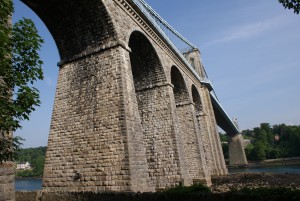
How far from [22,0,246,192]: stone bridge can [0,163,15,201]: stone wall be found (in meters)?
3.82

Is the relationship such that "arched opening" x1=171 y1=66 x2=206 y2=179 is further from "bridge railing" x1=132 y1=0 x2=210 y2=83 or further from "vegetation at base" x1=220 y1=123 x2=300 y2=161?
"vegetation at base" x1=220 y1=123 x2=300 y2=161

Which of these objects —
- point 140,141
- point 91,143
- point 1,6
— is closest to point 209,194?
point 140,141

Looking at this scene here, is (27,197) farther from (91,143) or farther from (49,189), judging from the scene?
(91,143)

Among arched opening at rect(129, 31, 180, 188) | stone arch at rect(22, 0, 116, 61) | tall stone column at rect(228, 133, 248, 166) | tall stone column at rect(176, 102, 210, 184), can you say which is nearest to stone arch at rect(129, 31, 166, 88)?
arched opening at rect(129, 31, 180, 188)

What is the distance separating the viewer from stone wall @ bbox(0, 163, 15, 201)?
16.0 ft

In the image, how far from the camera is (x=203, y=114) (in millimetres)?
26172

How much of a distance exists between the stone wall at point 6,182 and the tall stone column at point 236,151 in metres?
65.9

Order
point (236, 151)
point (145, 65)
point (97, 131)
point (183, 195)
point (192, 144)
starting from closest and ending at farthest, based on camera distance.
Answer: point (183, 195), point (97, 131), point (145, 65), point (192, 144), point (236, 151)

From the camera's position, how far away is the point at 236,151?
2623 inches

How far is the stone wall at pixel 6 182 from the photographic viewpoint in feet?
16.0

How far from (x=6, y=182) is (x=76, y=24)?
778 centimetres

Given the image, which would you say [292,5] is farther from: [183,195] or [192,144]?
[192,144]

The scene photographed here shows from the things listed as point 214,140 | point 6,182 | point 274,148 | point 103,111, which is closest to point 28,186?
point 214,140

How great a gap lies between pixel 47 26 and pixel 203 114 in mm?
18897
